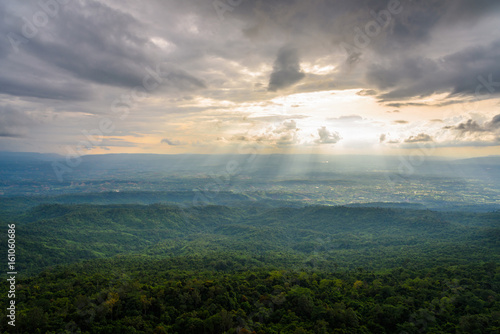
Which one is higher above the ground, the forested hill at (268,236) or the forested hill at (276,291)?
the forested hill at (276,291)

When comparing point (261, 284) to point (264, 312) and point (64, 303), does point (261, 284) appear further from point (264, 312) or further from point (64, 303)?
point (64, 303)

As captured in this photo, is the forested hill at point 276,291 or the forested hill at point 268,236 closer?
the forested hill at point 276,291

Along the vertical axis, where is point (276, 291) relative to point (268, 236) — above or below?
above

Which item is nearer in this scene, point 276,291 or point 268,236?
point 276,291

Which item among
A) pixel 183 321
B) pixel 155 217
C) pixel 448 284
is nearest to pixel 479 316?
pixel 448 284

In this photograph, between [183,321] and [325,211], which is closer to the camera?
[183,321]

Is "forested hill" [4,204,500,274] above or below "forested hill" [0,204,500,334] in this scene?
below

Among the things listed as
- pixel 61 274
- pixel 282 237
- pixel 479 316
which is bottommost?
pixel 282 237

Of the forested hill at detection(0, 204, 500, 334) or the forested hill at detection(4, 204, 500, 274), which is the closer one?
the forested hill at detection(0, 204, 500, 334)
